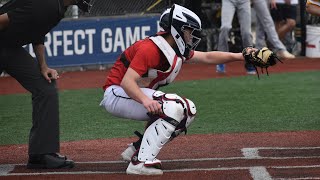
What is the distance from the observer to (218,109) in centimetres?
1019

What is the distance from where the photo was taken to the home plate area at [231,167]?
6395 mm

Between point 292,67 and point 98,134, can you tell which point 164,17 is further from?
point 292,67

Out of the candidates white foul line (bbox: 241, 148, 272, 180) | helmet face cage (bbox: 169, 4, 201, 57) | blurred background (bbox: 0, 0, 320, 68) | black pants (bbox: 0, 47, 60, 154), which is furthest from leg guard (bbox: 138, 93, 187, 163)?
blurred background (bbox: 0, 0, 320, 68)

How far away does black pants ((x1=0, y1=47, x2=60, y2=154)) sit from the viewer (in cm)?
688

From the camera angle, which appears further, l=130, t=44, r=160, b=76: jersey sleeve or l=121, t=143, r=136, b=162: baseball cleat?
l=121, t=143, r=136, b=162: baseball cleat

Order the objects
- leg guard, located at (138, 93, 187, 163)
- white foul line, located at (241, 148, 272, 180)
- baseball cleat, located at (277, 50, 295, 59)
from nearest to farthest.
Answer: white foul line, located at (241, 148, 272, 180) → leg guard, located at (138, 93, 187, 163) → baseball cleat, located at (277, 50, 295, 59)

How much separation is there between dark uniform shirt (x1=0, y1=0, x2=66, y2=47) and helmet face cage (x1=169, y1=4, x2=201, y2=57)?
0.90 meters

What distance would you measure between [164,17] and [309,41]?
9.68 m

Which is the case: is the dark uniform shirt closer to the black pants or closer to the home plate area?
the black pants

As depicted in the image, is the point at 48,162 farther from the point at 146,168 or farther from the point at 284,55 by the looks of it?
the point at 284,55

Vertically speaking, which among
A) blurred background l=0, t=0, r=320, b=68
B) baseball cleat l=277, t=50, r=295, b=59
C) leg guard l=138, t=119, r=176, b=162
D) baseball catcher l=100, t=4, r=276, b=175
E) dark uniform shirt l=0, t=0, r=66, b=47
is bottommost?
baseball cleat l=277, t=50, r=295, b=59

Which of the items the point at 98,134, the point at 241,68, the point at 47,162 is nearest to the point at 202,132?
the point at 98,134

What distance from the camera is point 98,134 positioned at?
346 inches

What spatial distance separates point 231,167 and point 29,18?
1.98m
